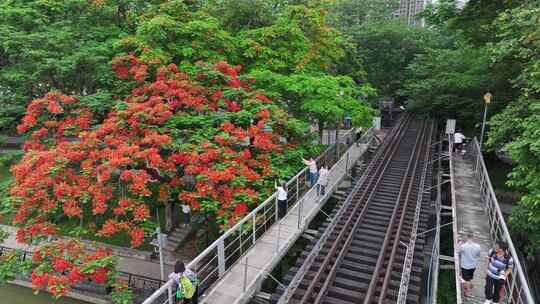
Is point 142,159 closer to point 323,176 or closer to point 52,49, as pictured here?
point 323,176

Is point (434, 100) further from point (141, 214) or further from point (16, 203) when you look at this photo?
point (16, 203)

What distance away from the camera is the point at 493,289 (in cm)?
815

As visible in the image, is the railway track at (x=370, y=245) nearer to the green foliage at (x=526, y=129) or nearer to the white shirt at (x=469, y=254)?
the white shirt at (x=469, y=254)

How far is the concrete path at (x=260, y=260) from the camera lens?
9.16 metres

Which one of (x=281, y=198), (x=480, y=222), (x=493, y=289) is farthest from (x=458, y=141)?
(x=493, y=289)

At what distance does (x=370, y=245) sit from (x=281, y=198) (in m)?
3.30

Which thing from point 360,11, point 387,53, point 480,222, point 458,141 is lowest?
point 480,222

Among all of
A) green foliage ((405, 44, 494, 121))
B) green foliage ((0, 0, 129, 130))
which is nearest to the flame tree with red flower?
green foliage ((0, 0, 129, 130))

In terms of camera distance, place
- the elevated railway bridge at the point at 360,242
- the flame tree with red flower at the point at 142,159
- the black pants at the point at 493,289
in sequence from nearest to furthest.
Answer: the black pants at the point at 493,289, the elevated railway bridge at the point at 360,242, the flame tree with red flower at the point at 142,159

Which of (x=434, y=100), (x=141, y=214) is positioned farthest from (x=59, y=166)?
(x=434, y=100)

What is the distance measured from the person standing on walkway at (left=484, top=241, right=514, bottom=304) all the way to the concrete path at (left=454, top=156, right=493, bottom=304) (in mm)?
674

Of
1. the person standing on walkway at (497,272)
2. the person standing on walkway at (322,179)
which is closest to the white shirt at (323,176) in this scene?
the person standing on walkway at (322,179)

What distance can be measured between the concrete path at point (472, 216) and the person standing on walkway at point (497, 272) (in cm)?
67

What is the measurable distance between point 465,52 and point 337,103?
38.1 feet
